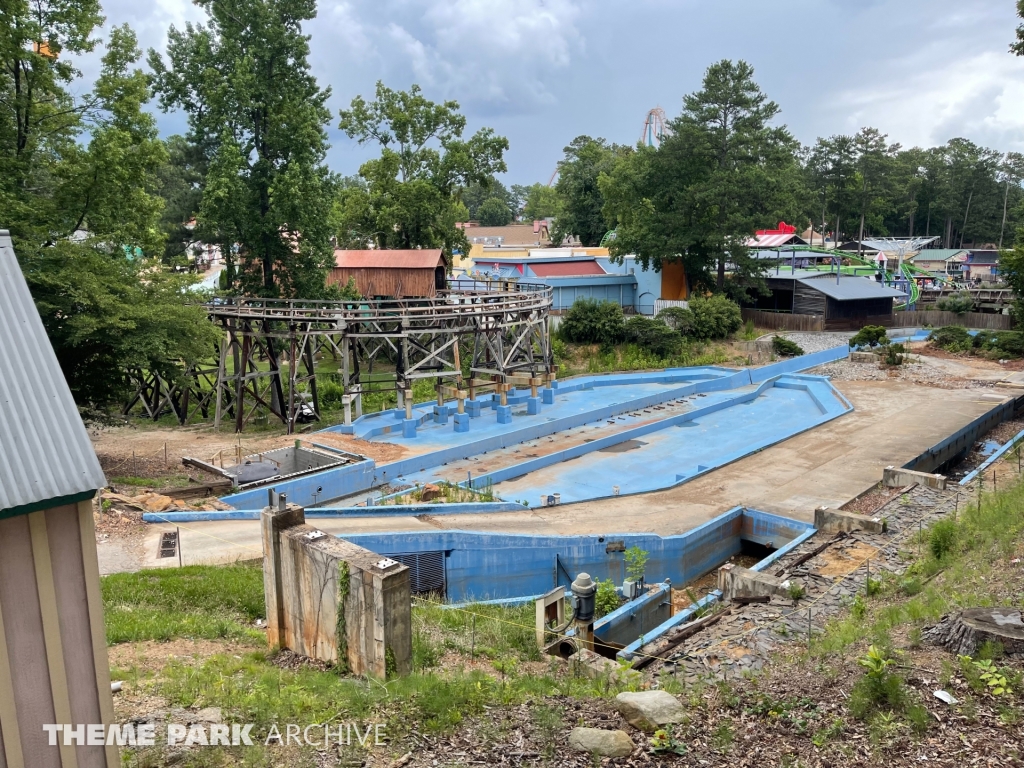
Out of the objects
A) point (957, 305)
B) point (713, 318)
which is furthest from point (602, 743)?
point (957, 305)

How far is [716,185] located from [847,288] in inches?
403

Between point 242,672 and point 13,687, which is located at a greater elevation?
point 13,687

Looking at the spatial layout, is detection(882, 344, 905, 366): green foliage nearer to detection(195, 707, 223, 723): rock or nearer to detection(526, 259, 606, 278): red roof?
detection(526, 259, 606, 278): red roof

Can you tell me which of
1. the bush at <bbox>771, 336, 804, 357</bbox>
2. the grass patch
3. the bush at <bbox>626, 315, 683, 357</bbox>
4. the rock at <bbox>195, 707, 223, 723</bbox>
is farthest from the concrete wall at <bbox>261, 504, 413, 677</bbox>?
the bush at <bbox>771, 336, 804, 357</bbox>

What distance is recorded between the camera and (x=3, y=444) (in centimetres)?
519

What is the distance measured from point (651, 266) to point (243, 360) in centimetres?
2985

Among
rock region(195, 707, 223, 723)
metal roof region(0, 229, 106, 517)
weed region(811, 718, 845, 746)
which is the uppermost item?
metal roof region(0, 229, 106, 517)

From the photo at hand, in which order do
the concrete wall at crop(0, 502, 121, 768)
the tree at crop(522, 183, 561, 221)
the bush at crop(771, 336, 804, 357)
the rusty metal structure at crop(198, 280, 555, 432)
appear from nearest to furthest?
1. the concrete wall at crop(0, 502, 121, 768)
2. the rusty metal structure at crop(198, 280, 555, 432)
3. the bush at crop(771, 336, 804, 357)
4. the tree at crop(522, 183, 561, 221)

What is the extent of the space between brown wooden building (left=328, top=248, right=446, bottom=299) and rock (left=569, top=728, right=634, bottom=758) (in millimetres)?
30135

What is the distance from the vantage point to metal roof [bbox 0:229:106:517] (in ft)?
16.7

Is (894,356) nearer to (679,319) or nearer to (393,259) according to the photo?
(679,319)

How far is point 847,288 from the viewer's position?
45688 mm

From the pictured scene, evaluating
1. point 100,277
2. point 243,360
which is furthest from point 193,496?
point 243,360

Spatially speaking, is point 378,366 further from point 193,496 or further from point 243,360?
point 193,496
